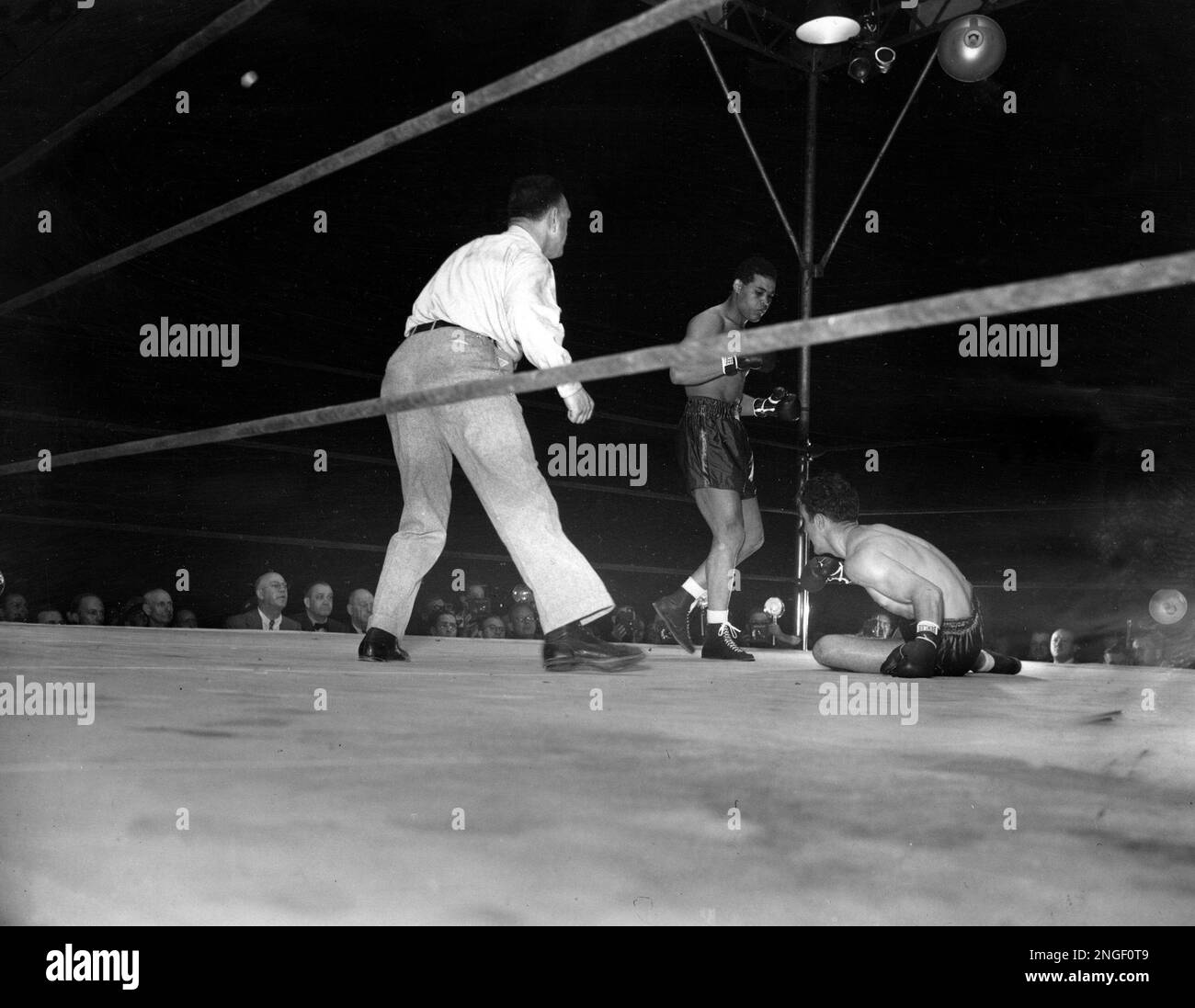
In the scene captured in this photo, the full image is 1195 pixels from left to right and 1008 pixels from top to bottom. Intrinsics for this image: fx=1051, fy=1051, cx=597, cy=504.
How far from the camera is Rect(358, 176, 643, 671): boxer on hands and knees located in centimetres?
186

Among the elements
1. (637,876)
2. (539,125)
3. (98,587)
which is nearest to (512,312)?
(637,876)

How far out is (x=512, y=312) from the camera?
1.90 metres

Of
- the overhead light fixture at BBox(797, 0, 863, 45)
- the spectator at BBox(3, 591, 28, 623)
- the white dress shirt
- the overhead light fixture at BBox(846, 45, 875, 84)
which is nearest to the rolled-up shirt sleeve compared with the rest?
the white dress shirt

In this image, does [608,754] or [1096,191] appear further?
[1096,191]

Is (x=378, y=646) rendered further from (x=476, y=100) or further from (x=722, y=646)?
(x=476, y=100)

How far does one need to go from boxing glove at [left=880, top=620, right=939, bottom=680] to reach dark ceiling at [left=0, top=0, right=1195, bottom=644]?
90.8 inches

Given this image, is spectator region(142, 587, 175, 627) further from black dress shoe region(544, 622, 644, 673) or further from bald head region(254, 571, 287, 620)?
black dress shoe region(544, 622, 644, 673)

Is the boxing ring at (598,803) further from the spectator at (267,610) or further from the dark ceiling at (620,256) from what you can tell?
the dark ceiling at (620,256)

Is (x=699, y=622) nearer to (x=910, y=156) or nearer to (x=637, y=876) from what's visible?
(x=910, y=156)

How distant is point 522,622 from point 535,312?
102 inches

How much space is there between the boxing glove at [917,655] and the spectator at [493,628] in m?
2.28

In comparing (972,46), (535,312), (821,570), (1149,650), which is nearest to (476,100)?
(535,312)

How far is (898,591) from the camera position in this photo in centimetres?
218
